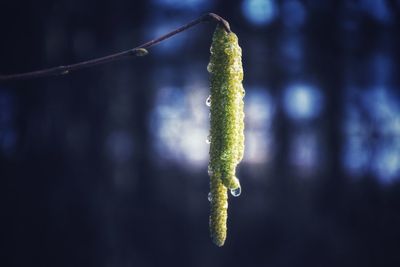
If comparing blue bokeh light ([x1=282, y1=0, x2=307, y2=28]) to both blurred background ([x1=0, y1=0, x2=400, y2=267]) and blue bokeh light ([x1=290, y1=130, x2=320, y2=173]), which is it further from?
blue bokeh light ([x1=290, y1=130, x2=320, y2=173])

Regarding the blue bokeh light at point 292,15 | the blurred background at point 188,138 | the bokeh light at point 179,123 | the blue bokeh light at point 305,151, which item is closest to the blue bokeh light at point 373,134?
the blurred background at point 188,138

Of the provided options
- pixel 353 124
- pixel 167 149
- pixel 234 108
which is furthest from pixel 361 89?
pixel 234 108

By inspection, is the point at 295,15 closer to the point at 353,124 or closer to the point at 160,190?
the point at 353,124

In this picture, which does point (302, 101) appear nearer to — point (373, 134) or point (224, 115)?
point (373, 134)

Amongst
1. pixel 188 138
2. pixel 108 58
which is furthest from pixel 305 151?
pixel 108 58

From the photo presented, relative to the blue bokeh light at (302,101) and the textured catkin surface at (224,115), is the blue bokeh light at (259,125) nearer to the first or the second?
the blue bokeh light at (302,101)

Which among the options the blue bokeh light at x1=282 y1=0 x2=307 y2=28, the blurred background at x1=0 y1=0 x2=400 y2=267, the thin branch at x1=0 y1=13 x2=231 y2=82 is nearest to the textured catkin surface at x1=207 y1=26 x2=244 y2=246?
the thin branch at x1=0 y1=13 x2=231 y2=82
